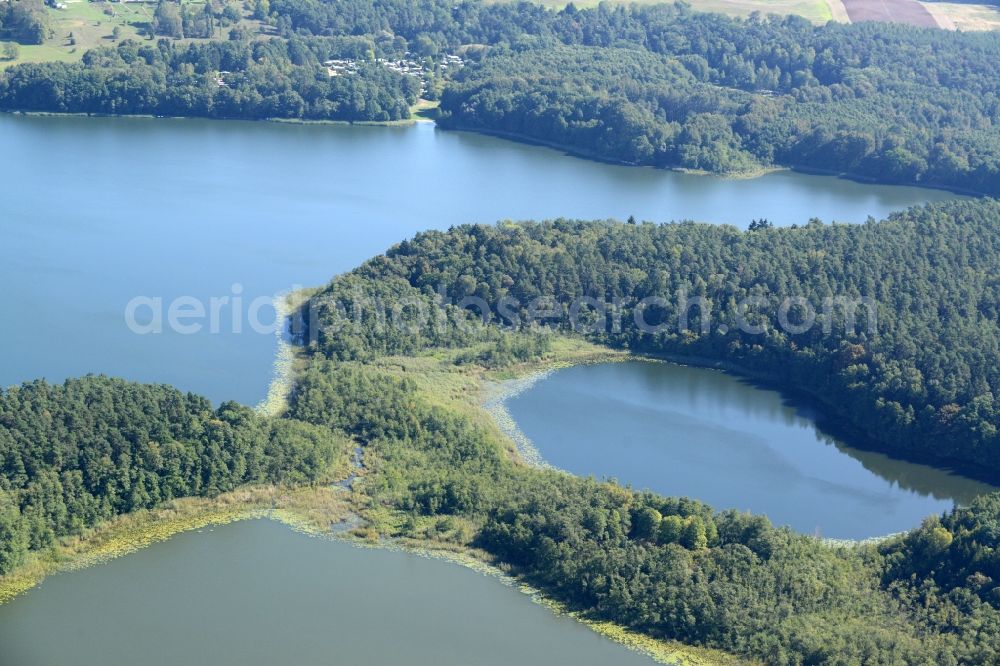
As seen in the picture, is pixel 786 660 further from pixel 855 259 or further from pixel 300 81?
pixel 300 81

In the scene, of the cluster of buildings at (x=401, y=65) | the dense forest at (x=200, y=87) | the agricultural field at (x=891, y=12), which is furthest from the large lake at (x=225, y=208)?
the agricultural field at (x=891, y=12)

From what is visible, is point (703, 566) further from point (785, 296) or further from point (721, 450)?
→ point (785, 296)

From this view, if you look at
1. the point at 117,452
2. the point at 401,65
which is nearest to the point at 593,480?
the point at 117,452

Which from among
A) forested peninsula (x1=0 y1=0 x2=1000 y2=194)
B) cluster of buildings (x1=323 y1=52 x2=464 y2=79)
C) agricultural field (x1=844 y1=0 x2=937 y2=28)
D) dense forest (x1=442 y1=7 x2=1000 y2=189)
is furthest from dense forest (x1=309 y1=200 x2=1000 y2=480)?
agricultural field (x1=844 y1=0 x2=937 y2=28)

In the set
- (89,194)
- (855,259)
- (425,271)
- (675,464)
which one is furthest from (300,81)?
(675,464)

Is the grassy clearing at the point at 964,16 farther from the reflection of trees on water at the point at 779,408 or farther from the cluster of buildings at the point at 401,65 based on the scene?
the reflection of trees on water at the point at 779,408

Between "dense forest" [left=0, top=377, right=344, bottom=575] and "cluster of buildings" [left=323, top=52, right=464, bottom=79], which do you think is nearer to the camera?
"dense forest" [left=0, top=377, right=344, bottom=575]

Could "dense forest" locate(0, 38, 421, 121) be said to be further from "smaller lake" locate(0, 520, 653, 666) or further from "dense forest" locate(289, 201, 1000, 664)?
"smaller lake" locate(0, 520, 653, 666)
